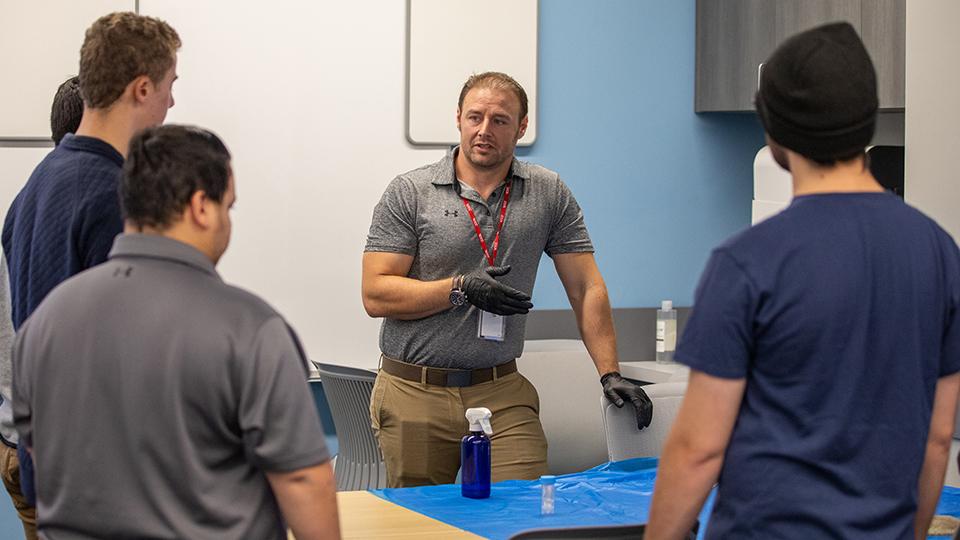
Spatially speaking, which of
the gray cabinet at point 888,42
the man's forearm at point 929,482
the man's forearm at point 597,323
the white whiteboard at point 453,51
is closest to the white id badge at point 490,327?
the man's forearm at point 597,323

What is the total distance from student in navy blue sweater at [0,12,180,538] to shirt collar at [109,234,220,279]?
1.63ft

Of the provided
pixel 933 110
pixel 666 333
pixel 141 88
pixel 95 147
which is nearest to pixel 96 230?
pixel 95 147

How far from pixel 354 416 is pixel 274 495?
2.25 m

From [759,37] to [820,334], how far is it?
316cm

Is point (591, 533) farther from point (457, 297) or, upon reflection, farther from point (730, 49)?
point (730, 49)

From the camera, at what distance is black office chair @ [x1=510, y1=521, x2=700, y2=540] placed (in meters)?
1.88

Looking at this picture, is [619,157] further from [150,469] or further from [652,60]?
[150,469]

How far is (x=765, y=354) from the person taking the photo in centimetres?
163

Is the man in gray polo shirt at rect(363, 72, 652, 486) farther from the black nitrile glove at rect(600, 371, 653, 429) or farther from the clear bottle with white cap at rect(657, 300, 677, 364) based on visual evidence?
the clear bottle with white cap at rect(657, 300, 677, 364)

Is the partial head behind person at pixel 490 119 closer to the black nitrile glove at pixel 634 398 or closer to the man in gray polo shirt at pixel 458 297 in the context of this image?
the man in gray polo shirt at pixel 458 297

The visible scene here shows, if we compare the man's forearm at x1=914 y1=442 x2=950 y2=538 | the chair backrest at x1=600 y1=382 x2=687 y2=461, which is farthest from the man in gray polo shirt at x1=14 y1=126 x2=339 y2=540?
the chair backrest at x1=600 y1=382 x2=687 y2=461

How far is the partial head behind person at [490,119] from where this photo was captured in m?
3.38

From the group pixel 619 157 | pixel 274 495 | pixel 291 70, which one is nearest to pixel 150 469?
pixel 274 495

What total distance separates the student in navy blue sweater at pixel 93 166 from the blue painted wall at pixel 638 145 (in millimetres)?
2529
